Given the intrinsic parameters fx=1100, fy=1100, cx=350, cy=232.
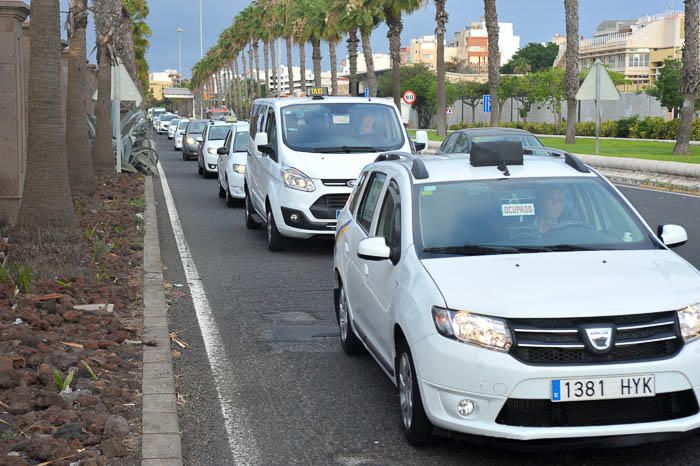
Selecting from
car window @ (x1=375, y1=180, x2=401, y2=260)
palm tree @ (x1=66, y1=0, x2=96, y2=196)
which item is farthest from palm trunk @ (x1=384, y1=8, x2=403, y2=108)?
car window @ (x1=375, y1=180, x2=401, y2=260)

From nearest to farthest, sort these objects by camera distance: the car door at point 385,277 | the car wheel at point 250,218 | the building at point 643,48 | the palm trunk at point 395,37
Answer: the car door at point 385,277, the car wheel at point 250,218, the palm trunk at point 395,37, the building at point 643,48

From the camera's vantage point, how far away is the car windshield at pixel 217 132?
3174cm

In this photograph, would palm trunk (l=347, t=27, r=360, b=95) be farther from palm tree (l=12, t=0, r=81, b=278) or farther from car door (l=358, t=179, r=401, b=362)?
car door (l=358, t=179, r=401, b=362)

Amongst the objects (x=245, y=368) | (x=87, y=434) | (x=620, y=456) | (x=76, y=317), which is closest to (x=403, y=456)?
(x=620, y=456)

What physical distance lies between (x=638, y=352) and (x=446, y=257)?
1330 millimetres

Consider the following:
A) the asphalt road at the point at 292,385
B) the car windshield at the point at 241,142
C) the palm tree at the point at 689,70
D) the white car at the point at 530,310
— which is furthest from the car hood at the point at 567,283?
the palm tree at the point at 689,70

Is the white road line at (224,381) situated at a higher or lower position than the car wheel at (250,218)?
lower

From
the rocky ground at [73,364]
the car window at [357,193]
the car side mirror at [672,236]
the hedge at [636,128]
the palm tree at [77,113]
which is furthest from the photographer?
the hedge at [636,128]

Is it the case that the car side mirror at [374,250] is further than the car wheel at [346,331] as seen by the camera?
No

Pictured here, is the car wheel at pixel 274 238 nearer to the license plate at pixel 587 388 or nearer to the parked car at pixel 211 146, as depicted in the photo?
the license plate at pixel 587 388

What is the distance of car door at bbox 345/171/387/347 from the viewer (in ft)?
24.5

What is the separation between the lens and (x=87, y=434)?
6051mm

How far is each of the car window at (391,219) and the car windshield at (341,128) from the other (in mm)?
7373

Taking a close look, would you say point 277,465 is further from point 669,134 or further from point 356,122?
point 669,134
